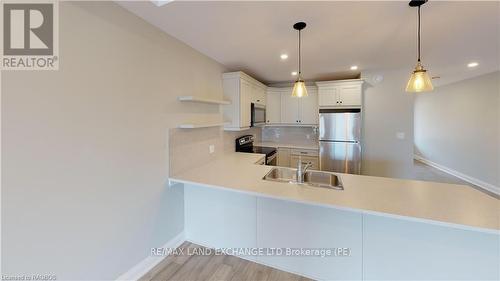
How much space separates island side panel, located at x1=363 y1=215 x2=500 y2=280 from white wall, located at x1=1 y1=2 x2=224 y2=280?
2.02 m

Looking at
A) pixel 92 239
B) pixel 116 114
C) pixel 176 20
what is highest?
pixel 176 20

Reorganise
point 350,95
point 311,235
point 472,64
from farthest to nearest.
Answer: point 350,95 < point 472,64 < point 311,235

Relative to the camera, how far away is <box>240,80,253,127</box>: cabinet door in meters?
3.29

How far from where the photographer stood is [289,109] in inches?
178

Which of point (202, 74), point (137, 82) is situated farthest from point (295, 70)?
point (137, 82)

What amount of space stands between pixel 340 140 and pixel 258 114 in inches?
65.2

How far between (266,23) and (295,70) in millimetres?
1932

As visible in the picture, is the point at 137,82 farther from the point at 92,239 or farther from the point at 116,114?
the point at 92,239

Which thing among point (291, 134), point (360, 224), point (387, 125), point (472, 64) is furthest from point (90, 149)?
point (472, 64)

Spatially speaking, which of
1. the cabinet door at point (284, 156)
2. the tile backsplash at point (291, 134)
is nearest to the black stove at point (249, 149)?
the cabinet door at point (284, 156)

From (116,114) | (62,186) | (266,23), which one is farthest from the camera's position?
(266,23)

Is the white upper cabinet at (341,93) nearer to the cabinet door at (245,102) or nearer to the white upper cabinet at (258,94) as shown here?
the white upper cabinet at (258,94)

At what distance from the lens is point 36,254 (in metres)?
1.21

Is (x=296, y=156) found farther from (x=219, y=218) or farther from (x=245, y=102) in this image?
(x=219, y=218)
